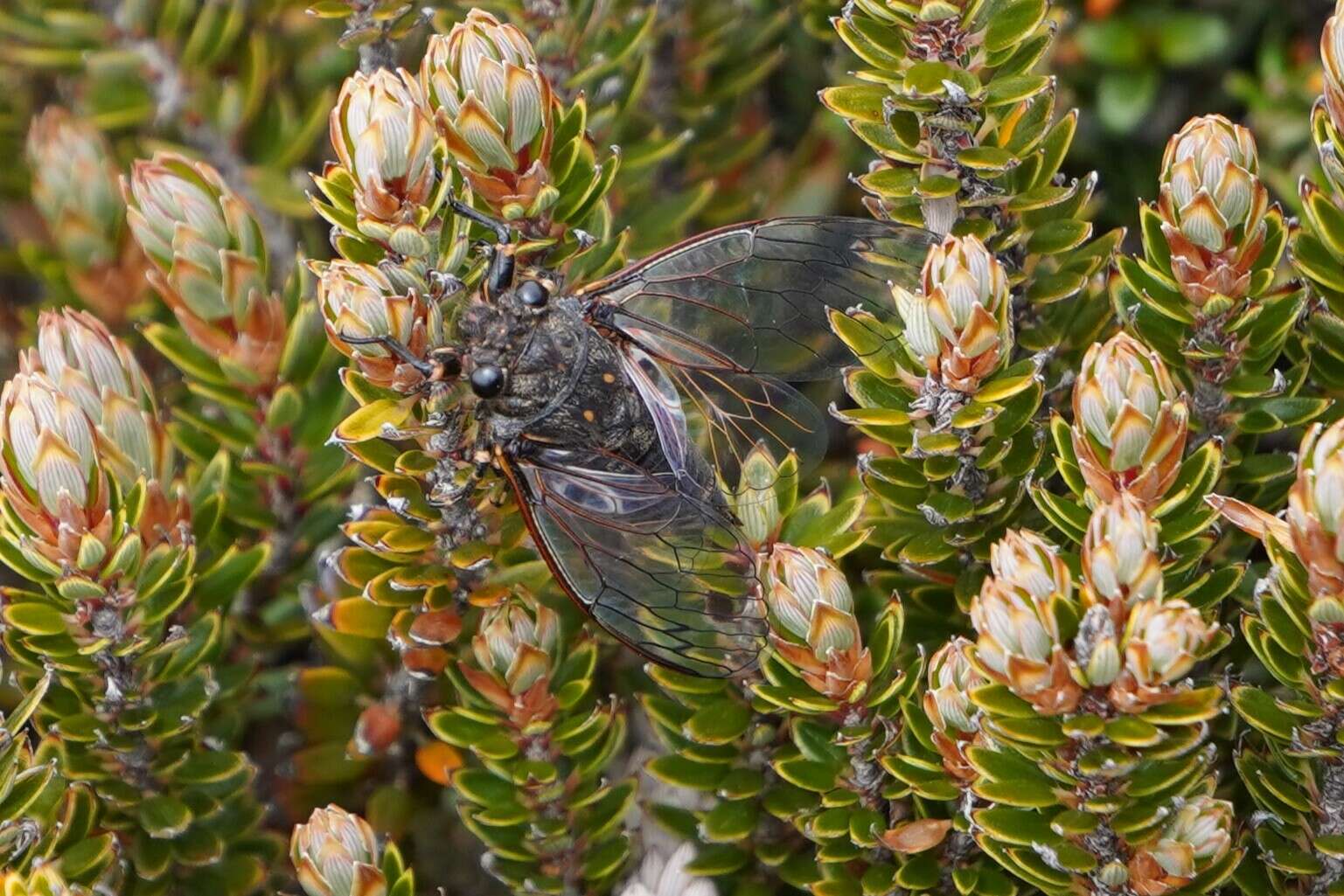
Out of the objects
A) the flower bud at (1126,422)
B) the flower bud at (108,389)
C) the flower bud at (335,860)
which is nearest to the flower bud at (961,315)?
the flower bud at (1126,422)

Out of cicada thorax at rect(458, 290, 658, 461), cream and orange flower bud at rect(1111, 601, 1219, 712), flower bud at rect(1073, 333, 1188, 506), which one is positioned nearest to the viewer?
cream and orange flower bud at rect(1111, 601, 1219, 712)

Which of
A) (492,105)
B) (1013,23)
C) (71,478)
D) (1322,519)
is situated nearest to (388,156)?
(492,105)

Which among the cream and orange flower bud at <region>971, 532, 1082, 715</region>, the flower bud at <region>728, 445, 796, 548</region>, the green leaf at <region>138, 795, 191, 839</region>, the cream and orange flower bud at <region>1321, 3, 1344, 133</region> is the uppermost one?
the cream and orange flower bud at <region>1321, 3, 1344, 133</region>

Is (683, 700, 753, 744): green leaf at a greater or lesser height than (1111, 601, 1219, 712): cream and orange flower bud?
lesser

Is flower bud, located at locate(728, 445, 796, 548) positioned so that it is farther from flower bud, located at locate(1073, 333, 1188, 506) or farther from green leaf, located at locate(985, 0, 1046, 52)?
green leaf, located at locate(985, 0, 1046, 52)

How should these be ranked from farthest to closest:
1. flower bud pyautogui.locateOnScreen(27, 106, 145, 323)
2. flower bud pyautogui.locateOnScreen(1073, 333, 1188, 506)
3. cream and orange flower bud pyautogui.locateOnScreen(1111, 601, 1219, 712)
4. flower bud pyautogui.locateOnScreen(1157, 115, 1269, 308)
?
flower bud pyautogui.locateOnScreen(27, 106, 145, 323) < flower bud pyautogui.locateOnScreen(1157, 115, 1269, 308) < flower bud pyautogui.locateOnScreen(1073, 333, 1188, 506) < cream and orange flower bud pyautogui.locateOnScreen(1111, 601, 1219, 712)

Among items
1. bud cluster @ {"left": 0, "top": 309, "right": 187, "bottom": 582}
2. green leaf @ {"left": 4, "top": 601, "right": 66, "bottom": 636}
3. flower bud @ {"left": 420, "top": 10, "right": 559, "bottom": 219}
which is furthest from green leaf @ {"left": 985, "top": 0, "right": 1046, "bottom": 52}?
green leaf @ {"left": 4, "top": 601, "right": 66, "bottom": 636}

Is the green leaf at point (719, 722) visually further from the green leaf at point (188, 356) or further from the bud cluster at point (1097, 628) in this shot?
the green leaf at point (188, 356)

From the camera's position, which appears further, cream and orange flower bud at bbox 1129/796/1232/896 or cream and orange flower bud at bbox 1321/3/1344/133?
cream and orange flower bud at bbox 1321/3/1344/133
